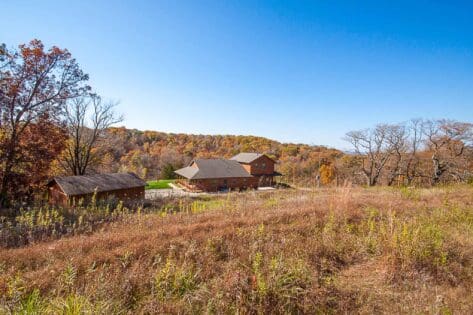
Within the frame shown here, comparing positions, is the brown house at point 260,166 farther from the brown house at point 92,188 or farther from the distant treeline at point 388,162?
the brown house at point 92,188

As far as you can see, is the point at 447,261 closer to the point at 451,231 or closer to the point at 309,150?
the point at 451,231

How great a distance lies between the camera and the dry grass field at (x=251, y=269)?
2.42 meters

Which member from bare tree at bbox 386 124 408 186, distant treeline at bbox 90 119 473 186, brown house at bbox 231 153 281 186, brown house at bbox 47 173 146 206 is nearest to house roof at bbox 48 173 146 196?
brown house at bbox 47 173 146 206

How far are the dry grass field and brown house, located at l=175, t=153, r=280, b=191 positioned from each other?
937 inches

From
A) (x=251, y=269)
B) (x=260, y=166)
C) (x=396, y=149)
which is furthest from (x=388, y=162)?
(x=251, y=269)

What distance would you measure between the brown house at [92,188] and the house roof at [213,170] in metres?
9.97

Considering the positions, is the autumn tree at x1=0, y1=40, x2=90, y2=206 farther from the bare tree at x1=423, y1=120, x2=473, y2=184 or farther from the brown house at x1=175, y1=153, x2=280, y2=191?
the bare tree at x1=423, y1=120, x2=473, y2=184

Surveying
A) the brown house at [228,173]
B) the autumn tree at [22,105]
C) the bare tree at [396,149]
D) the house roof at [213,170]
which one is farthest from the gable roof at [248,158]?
the autumn tree at [22,105]

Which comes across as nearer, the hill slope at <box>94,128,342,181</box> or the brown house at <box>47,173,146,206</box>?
the brown house at <box>47,173,146,206</box>

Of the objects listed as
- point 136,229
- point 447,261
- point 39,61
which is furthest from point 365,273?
point 39,61

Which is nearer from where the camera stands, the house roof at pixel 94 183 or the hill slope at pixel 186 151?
the house roof at pixel 94 183

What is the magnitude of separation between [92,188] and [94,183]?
0.70 m

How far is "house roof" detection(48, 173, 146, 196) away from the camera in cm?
1535

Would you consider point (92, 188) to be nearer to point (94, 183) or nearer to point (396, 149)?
point (94, 183)
